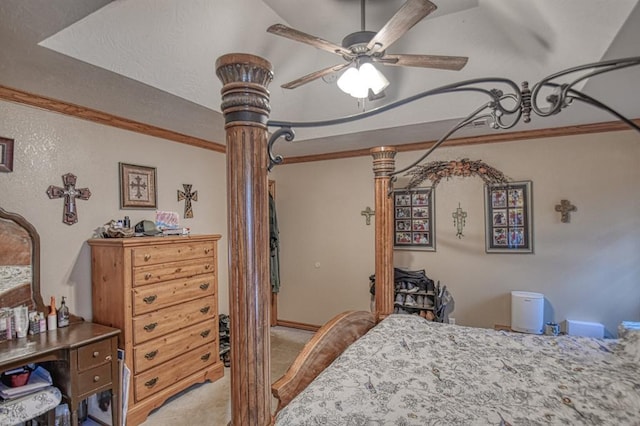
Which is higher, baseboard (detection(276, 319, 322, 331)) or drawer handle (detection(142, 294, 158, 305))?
drawer handle (detection(142, 294, 158, 305))

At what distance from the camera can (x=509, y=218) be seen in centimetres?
364

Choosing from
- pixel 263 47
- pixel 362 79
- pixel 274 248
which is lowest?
pixel 274 248

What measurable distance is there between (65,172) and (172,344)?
1.65 metres

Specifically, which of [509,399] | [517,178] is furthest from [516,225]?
[509,399]

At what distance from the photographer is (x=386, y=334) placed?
6.85 feet

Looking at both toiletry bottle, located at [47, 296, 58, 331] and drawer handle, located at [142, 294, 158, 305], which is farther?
drawer handle, located at [142, 294, 158, 305]

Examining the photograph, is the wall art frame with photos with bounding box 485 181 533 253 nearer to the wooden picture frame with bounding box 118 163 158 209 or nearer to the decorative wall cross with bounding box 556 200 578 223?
the decorative wall cross with bounding box 556 200 578 223

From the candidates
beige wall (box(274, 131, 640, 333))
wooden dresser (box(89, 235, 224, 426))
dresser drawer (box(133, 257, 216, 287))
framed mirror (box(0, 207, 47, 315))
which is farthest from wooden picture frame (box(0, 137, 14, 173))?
beige wall (box(274, 131, 640, 333))

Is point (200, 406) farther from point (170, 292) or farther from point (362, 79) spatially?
point (362, 79)

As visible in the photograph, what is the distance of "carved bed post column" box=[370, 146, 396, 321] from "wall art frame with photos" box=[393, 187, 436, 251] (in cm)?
153

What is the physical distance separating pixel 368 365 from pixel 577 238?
3003 mm

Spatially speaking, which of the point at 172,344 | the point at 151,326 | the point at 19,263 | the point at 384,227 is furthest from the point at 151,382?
the point at 384,227

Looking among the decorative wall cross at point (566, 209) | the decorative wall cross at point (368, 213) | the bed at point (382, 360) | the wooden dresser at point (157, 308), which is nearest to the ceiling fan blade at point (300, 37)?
the bed at point (382, 360)

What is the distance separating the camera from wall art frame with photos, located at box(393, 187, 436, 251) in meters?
3.99
